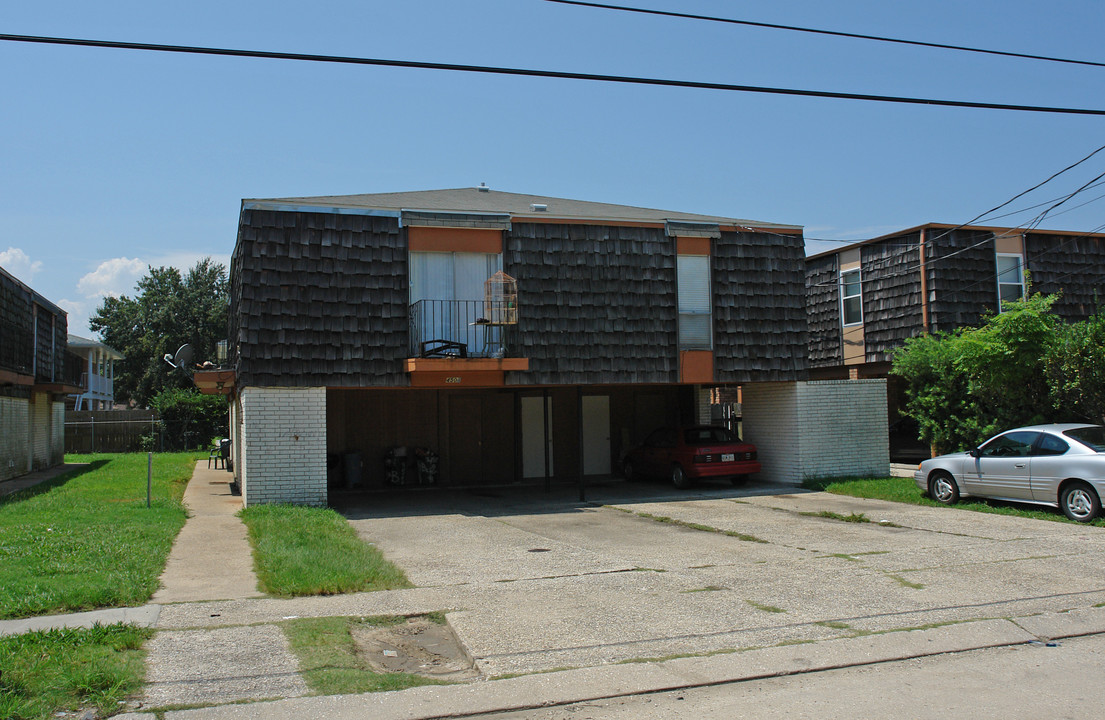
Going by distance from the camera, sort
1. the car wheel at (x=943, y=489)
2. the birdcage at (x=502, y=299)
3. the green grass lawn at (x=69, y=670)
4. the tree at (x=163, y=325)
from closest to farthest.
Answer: the green grass lawn at (x=69, y=670), the car wheel at (x=943, y=489), the birdcage at (x=502, y=299), the tree at (x=163, y=325)

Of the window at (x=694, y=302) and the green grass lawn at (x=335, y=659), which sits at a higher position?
the window at (x=694, y=302)

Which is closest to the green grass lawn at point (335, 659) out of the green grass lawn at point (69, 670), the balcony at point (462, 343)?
the green grass lawn at point (69, 670)

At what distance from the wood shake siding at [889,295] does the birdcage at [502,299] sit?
11.0 metres

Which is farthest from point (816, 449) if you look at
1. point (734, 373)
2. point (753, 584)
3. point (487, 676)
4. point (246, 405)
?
point (487, 676)

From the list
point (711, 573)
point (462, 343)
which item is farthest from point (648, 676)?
point (462, 343)

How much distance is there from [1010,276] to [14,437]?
26791 millimetres

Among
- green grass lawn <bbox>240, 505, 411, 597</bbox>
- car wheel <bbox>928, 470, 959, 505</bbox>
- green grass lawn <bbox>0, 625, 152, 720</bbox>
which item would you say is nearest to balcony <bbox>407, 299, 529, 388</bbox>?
green grass lawn <bbox>240, 505, 411, 597</bbox>

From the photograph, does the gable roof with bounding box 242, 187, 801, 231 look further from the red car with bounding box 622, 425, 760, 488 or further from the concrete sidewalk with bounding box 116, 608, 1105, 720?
the concrete sidewalk with bounding box 116, 608, 1105, 720

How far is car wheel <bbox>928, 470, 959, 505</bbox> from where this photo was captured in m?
14.6

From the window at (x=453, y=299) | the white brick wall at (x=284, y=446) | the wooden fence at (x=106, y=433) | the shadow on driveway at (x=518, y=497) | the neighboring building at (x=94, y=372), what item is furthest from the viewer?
the neighboring building at (x=94, y=372)

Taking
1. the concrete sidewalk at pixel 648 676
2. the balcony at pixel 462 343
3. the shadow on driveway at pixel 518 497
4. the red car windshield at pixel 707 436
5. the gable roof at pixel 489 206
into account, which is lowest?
the shadow on driveway at pixel 518 497

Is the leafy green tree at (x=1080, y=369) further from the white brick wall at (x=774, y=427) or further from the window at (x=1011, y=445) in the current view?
the white brick wall at (x=774, y=427)

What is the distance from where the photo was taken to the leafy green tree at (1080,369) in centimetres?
1435

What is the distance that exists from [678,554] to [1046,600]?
4.01 m
